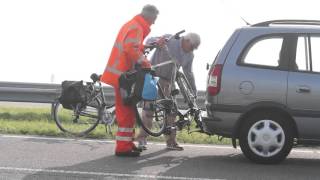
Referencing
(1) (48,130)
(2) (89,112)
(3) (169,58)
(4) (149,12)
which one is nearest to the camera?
(4) (149,12)

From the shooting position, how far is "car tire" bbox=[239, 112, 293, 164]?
810cm

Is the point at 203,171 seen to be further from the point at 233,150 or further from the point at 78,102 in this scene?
the point at 78,102

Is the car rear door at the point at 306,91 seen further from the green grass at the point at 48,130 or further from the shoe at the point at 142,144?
the green grass at the point at 48,130

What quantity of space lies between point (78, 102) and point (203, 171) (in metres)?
3.88

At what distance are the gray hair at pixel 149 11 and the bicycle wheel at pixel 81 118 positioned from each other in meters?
2.71

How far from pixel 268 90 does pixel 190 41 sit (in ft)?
5.55

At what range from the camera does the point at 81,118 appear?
439 inches

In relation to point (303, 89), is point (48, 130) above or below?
below

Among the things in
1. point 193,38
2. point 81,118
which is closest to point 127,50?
point 193,38

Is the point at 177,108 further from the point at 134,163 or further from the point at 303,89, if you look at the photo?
the point at 303,89

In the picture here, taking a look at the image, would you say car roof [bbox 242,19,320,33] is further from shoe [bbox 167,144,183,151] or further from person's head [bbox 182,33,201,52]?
shoe [bbox 167,144,183,151]

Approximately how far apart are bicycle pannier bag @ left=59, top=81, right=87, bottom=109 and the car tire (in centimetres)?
363

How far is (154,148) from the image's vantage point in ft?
31.5

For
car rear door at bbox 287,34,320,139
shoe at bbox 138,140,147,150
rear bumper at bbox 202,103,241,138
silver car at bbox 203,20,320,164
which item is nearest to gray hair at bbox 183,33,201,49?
silver car at bbox 203,20,320,164
